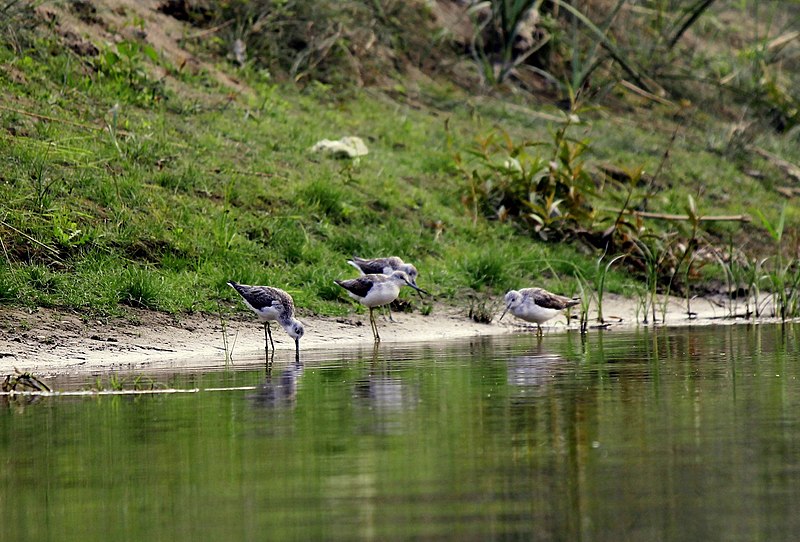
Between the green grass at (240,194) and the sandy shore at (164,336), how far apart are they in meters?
0.27

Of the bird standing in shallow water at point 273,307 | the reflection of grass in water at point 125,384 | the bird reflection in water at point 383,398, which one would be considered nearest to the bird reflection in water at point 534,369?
the bird reflection in water at point 383,398

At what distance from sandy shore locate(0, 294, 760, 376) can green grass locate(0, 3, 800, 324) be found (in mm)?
275

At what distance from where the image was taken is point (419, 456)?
6367 millimetres

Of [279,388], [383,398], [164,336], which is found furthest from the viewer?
[164,336]

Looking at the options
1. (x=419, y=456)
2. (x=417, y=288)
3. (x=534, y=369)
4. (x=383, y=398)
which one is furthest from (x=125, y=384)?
(x=417, y=288)

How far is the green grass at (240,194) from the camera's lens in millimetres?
13438

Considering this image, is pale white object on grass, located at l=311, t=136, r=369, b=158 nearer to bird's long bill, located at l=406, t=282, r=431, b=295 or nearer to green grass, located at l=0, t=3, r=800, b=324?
green grass, located at l=0, t=3, r=800, b=324

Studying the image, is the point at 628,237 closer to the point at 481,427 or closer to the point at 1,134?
the point at 1,134

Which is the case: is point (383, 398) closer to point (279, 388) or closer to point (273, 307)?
point (279, 388)

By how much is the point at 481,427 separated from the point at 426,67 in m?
18.8

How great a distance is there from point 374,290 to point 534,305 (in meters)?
1.92

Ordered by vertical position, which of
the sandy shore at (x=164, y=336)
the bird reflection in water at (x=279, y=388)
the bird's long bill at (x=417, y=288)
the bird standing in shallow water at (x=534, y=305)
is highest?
the bird's long bill at (x=417, y=288)

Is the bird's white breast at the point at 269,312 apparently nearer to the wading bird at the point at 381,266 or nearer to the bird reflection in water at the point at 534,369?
the bird reflection in water at the point at 534,369

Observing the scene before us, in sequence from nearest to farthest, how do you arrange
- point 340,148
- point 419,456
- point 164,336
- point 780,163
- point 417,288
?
point 419,456 → point 164,336 → point 417,288 → point 340,148 → point 780,163
